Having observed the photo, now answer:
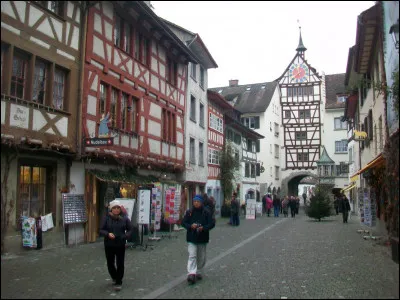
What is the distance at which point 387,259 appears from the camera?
35.9ft

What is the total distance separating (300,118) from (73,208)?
1707 inches

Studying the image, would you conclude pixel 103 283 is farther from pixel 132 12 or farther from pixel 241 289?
pixel 132 12

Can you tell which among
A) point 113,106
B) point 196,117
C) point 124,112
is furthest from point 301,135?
point 113,106

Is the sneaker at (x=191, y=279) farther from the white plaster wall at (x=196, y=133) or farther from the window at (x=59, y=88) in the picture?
the white plaster wall at (x=196, y=133)

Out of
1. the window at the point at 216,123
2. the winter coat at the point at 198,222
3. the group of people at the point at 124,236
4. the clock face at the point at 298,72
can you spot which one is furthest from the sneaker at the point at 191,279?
the clock face at the point at 298,72

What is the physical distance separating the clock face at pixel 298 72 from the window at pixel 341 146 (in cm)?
809

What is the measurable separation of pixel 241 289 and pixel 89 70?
968cm

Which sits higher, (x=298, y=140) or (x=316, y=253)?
(x=298, y=140)

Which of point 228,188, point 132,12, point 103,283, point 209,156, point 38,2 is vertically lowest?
point 103,283

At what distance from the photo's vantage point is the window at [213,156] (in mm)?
31155

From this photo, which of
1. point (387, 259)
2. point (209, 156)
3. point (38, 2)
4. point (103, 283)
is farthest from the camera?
point (209, 156)

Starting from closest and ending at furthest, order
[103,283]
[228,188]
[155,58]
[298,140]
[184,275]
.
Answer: [103,283] < [184,275] < [155,58] < [228,188] < [298,140]

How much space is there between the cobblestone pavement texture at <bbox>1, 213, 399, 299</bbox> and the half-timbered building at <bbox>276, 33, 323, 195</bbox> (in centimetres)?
4022

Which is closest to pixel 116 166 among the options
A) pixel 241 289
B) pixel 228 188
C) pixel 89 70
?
pixel 89 70
